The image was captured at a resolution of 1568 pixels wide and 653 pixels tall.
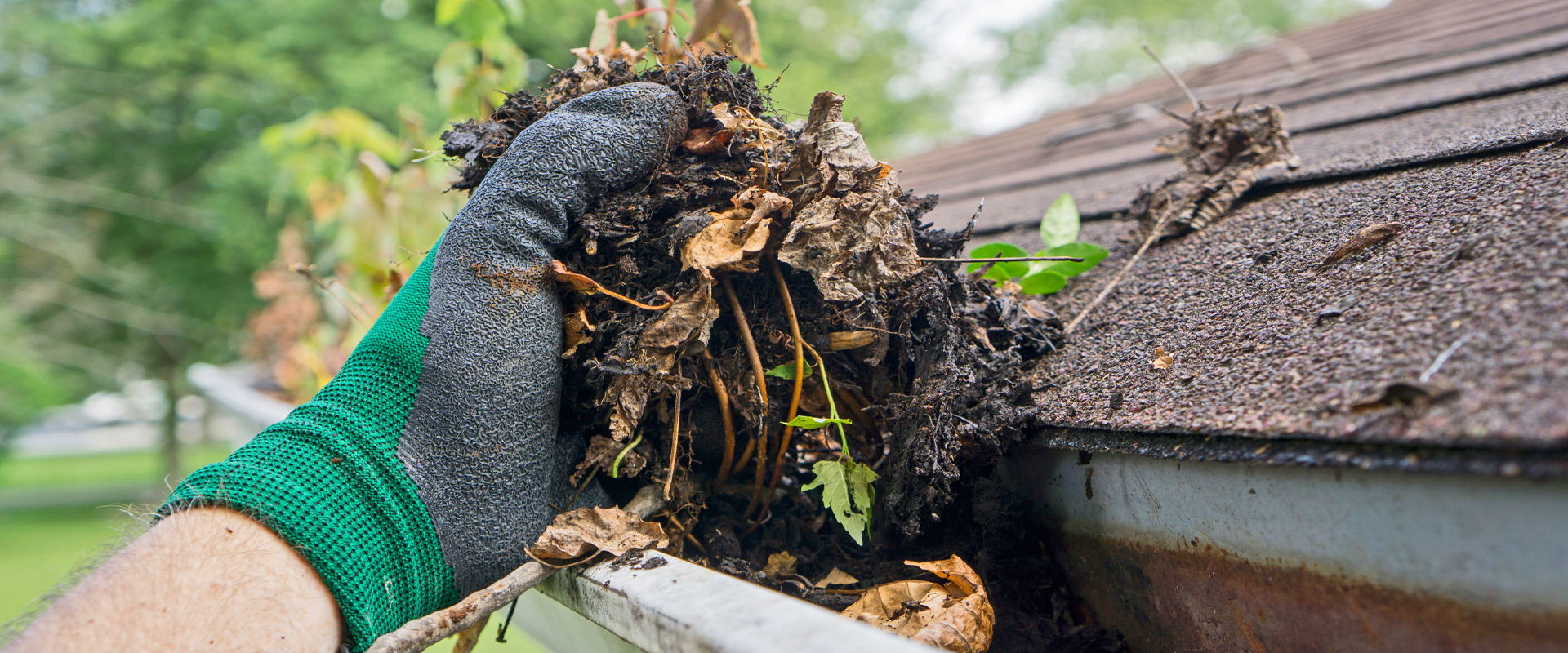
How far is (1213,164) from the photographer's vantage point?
1327mm

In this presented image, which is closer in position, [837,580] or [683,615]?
[683,615]

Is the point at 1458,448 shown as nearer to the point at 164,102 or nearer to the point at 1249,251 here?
the point at 1249,251

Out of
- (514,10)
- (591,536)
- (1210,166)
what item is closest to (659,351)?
(591,536)

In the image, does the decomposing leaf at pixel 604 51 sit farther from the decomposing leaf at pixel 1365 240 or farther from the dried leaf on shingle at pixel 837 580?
the decomposing leaf at pixel 1365 240

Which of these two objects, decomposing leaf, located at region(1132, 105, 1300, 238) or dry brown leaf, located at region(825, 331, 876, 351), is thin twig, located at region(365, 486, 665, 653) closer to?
dry brown leaf, located at region(825, 331, 876, 351)

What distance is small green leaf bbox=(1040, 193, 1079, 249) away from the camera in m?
1.27

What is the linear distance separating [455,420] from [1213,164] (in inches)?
51.8

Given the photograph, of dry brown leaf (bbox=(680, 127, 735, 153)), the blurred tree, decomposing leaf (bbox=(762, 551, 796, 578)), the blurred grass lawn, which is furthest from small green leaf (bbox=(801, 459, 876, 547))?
the blurred tree

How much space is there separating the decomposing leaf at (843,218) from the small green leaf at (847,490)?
0.20m

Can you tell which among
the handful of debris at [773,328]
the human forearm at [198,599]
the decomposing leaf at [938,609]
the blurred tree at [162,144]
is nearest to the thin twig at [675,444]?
the handful of debris at [773,328]

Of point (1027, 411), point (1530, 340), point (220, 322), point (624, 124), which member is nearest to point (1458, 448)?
point (1530, 340)

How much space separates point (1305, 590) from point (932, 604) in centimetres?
34

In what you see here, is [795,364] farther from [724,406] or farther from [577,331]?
[577,331]

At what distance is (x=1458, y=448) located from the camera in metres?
0.48
